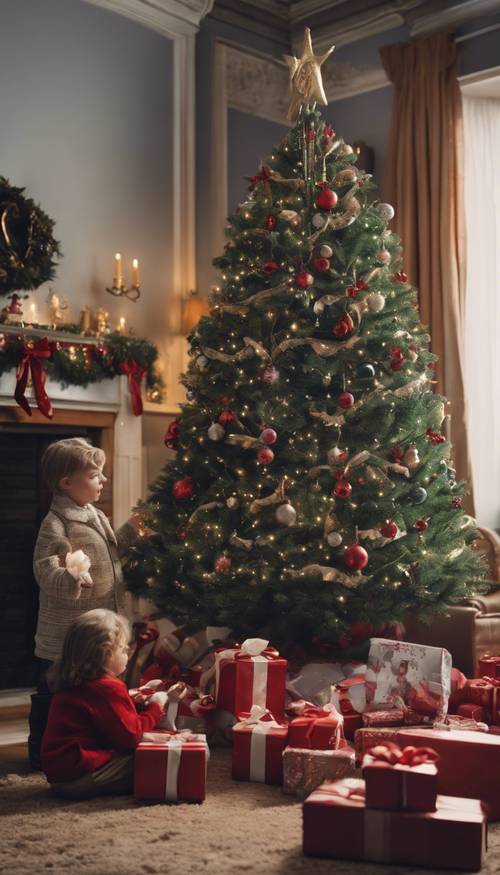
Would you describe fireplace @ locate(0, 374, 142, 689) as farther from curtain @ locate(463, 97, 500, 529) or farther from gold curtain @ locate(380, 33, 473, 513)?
curtain @ locate(463, 97, 500, 529)

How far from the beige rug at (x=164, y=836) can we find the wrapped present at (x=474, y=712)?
76 centimetres

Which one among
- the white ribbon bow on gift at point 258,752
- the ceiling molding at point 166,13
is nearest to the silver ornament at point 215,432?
the white ribbon bow on gift at point 258,752

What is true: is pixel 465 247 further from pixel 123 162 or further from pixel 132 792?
pixel 132 792

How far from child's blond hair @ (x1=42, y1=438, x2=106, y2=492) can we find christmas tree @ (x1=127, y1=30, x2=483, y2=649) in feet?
1.69

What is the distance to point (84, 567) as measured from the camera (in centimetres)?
347

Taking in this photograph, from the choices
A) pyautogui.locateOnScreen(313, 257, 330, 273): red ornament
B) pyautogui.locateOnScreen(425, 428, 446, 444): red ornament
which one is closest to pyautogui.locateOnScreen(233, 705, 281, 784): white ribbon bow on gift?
pyautogui.locateOnScreen(425, 428, 446, 444): red ornament

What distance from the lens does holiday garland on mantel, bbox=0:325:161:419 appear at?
16.6 feet

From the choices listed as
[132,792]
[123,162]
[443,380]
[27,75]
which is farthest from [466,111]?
[132,792]

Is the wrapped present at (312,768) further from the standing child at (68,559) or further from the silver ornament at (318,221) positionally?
the silver ornament at (318,221)

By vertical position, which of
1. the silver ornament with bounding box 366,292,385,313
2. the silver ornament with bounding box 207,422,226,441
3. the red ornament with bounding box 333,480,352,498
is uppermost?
the silver ornament with bounding box 366,292,385,313

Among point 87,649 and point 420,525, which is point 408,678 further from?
point 87,649

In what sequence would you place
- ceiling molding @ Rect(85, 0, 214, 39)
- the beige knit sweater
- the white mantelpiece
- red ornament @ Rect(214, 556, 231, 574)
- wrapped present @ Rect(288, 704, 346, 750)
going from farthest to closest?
ceiling molding @ Rect(85, 0, 214, 39) < the white mantelpiece < red ornament @ Rect(214, 556, 231, 574) < the beige knit sweater < wrapped present @ Rect(288, 704, 346, 750)

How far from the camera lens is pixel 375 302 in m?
3.93

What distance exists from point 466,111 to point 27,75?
8.61ft
